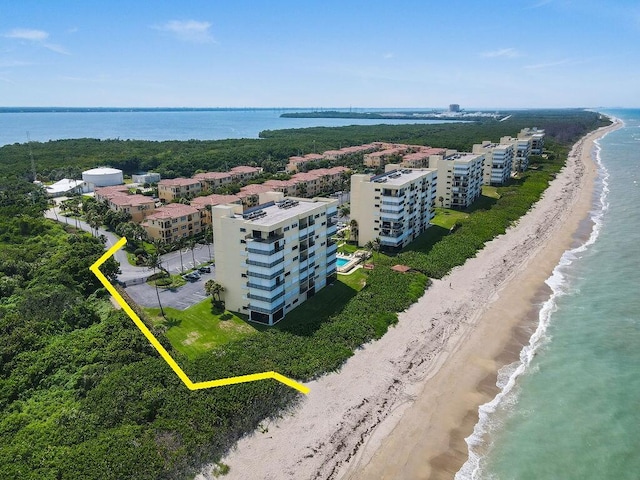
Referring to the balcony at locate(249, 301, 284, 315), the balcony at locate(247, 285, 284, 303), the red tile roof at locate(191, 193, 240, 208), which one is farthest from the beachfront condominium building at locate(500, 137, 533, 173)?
the balcony at locate(249, 301, 284, 315)

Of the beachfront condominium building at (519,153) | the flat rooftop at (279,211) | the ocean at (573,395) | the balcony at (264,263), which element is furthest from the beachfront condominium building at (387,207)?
the beachfront condominium building at (519,153)

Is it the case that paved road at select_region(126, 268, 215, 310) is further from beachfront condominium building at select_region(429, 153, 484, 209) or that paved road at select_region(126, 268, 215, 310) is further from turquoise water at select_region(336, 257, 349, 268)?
beachfront condominium building at select_region(429, 153, 484, 209)

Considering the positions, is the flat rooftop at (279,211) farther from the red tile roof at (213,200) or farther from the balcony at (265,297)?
the red tile roof at (213,200)

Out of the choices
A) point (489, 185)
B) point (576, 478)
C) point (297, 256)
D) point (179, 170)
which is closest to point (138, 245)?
point (297, 256)

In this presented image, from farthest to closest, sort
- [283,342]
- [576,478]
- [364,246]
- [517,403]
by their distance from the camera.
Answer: [364,246] → [283,342] → [517,403] → [576,478]

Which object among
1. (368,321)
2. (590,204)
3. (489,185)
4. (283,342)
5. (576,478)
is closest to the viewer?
(576,478)

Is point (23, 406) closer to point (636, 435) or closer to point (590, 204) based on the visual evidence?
point (636, 435)
